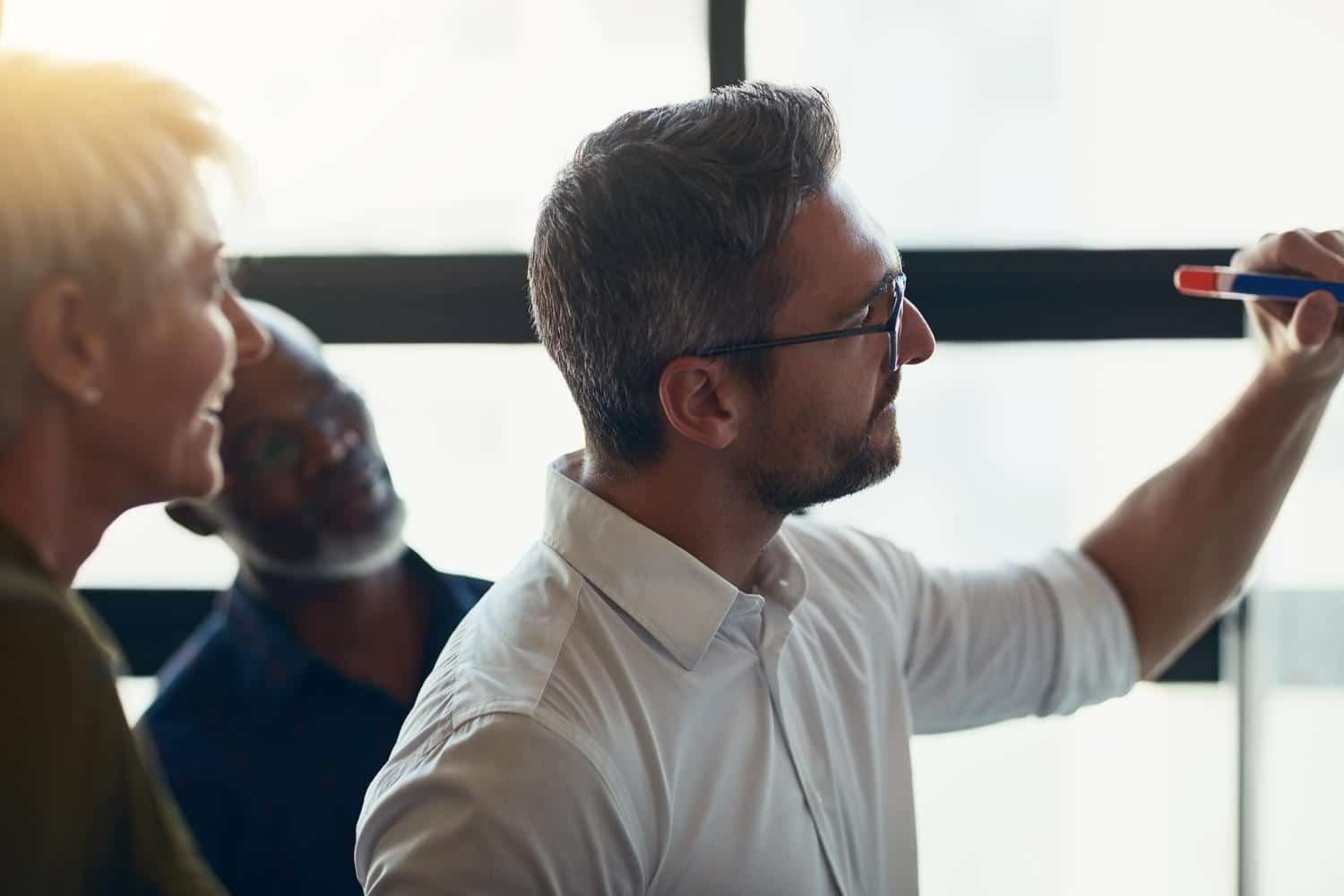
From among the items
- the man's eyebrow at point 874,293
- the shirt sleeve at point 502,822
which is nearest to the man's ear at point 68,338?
the shirt sleeve at point 502,822

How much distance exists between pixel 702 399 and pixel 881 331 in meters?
0.17

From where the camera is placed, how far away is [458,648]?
3.52ft

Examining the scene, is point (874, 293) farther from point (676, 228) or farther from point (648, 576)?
point (648, 576)

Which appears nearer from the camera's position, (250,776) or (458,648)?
(458,648)

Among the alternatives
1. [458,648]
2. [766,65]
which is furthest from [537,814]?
Answer: [766,65]

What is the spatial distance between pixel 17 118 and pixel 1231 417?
107 centimetres

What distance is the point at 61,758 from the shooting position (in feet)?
2.15

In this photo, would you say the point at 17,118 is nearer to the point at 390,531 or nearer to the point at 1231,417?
the point at 390,531

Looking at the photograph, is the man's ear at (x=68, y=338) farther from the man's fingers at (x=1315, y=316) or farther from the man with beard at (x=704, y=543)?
the man's fingers at (x=1315, y=316)

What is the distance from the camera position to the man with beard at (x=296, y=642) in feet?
4.15

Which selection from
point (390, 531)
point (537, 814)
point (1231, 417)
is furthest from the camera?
point (390, 531)

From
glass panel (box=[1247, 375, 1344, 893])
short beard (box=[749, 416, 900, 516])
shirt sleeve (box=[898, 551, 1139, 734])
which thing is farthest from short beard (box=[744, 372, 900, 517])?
glass panel (box=[1247, 375, 1344, 893])

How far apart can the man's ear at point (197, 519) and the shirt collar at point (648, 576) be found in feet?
1.43

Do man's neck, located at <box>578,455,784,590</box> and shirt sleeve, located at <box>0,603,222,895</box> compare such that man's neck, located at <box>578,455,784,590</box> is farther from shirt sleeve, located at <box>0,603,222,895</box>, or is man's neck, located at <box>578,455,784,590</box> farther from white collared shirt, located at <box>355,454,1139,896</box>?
shirt sleeve, located at <box>0,603,222,895</box>
